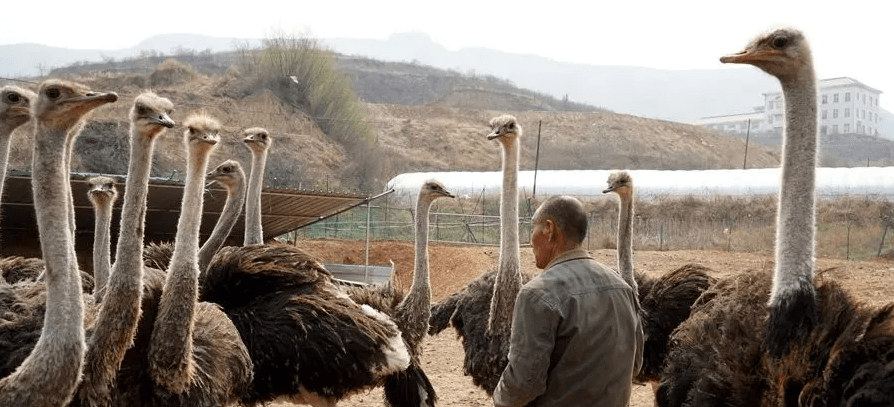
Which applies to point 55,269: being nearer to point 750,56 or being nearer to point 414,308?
point 750,56

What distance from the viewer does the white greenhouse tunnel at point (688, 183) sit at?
982 inches

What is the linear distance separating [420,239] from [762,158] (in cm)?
4642

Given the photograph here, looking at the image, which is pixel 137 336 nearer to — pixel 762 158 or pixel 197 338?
pixel 197 338

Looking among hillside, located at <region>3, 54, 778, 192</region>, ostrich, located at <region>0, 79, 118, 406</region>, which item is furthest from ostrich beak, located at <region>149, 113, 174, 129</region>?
hillside, located at <region>3, 54, 778, 192</region>

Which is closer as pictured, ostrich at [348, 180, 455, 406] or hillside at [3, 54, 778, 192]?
ostrich at [348, 180, 455, 406]

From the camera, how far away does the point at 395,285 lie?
746 cm

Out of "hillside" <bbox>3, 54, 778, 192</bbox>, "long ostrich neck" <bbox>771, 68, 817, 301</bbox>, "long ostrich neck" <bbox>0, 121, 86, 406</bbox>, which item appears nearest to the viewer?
"long ostrich neck" <bbox>0, 121, 86, 406</bbox>

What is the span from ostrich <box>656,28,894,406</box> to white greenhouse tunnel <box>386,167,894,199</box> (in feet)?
64.6

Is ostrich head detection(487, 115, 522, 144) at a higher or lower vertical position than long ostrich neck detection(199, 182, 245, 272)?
higher

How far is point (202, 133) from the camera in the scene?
4793 millimetres


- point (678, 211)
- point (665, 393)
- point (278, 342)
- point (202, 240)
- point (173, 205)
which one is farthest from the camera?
point (678, 211)

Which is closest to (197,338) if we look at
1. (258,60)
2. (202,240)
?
(202,240)

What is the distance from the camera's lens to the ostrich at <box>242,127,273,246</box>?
766cm

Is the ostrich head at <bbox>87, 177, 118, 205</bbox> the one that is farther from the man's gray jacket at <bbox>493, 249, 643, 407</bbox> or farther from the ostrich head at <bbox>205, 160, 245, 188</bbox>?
the man's gray jacket at <bbox>493, 249, 643, 407</bbox>
